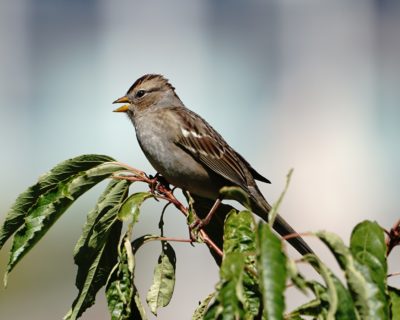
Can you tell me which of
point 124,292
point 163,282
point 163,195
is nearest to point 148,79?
point 163,195

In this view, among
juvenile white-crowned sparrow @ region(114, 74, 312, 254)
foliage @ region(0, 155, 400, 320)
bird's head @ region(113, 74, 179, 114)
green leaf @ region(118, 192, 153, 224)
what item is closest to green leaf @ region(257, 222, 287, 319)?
foliage @ region(0, 155, 400, 320)

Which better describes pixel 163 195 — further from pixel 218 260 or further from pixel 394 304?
pixel 394 304

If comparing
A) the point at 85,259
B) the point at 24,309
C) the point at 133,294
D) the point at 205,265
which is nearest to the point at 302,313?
the point at 133,294

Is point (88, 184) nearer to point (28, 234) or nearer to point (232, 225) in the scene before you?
point (28, 234)

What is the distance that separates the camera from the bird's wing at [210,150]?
11.6 feet

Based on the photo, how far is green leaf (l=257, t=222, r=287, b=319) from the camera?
4.25 feet

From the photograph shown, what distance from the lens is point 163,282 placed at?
2180 millimetres

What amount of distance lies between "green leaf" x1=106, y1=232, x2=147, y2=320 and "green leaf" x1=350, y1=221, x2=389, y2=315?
1.73 feet

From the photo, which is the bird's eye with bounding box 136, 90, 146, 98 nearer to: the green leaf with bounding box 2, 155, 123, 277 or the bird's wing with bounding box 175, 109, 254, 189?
the bird's wing with bounding box 175, 109, 254, 189

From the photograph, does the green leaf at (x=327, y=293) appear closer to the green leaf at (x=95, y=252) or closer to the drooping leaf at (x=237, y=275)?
the drooping leaf at (x=237, y=275)

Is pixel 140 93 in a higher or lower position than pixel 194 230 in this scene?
higher

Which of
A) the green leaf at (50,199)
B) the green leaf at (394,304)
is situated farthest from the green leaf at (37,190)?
the green leaf at (394,304)

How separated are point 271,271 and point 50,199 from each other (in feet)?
2.70

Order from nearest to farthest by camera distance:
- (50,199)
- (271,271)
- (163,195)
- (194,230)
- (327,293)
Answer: (271,271) → (327,293) → (50,199) → (194,230) → (163,195)
